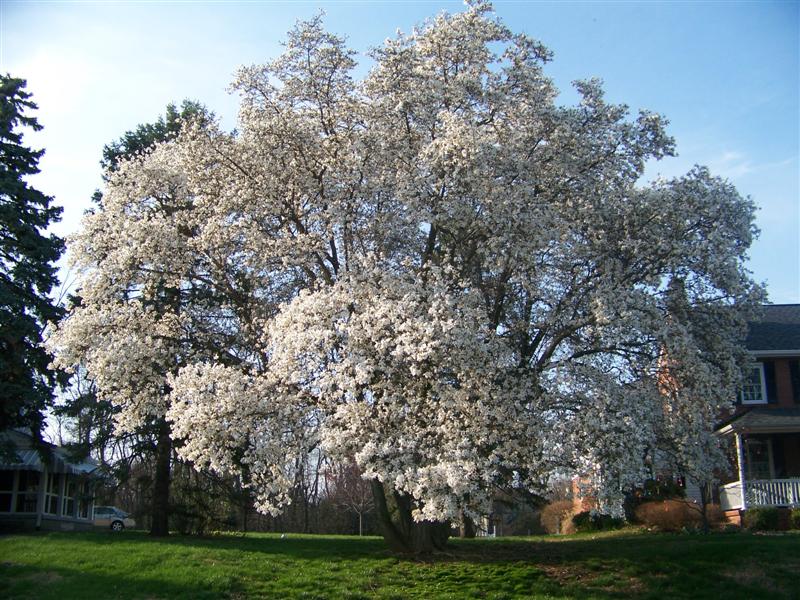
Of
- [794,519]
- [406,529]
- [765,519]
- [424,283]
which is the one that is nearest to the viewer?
[424,283]

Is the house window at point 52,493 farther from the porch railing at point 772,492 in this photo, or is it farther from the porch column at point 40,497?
the porch railing at point 772,492

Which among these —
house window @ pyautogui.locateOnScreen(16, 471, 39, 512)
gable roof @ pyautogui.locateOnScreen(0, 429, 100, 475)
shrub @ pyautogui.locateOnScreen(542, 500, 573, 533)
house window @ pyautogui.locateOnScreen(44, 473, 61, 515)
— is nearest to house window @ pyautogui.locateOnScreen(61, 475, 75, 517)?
house window @ pyautogui.locateOnScreen(44, 473, 61, 515)

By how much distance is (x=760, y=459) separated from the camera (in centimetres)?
2978

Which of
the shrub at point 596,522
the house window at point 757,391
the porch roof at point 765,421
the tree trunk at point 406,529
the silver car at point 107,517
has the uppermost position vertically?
the house window at point 757,391

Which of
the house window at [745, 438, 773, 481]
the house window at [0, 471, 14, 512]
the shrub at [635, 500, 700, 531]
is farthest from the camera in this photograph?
the house window at [0, 471, 14, 512]

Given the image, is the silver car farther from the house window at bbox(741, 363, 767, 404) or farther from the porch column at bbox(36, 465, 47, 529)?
the house window at bbox(741, 363, 767, 404)

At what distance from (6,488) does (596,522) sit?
77.4 ft

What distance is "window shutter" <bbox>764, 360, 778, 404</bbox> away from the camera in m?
29.5

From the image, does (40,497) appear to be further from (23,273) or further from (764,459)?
(764,459)

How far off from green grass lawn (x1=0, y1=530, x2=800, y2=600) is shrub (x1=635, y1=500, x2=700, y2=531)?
16.5 feet

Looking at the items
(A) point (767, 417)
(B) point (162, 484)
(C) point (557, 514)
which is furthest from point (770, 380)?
(B) point (162, 484)

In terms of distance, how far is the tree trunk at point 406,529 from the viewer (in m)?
20.8

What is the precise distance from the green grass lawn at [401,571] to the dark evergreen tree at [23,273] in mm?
5707

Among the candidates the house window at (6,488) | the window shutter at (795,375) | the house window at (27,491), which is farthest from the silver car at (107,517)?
the window shutter at (795,375)
